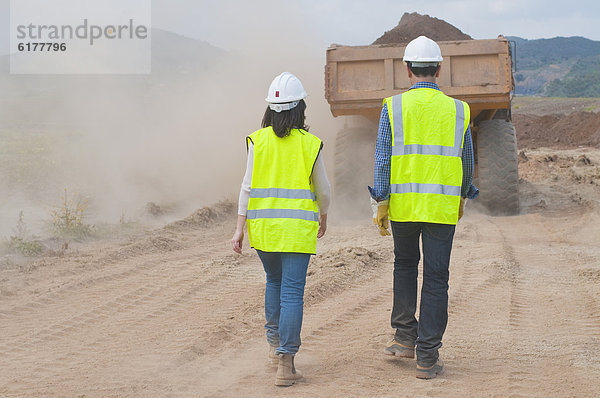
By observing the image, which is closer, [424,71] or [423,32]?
[424,71]

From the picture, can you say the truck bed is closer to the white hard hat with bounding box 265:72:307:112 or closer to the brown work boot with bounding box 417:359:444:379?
the white hard hat with bounding box 265:72:307:112

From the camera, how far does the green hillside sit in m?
94.1

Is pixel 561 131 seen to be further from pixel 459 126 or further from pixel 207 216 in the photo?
pixel 459 126

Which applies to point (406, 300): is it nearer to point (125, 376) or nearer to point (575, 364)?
point (575, 364)

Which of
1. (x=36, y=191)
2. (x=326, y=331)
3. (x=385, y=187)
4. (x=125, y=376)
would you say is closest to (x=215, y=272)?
(x=326, y=331)

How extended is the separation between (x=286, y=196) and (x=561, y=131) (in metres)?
31.6

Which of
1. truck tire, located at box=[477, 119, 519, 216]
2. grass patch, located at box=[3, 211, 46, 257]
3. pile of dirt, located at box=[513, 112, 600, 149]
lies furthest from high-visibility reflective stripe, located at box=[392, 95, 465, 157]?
pile of dirt, located at box=[513, 112, 600, 149]

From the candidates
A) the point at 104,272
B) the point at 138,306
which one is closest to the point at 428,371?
the point at 138,306

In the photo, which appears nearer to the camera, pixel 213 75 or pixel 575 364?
pixel 575 364

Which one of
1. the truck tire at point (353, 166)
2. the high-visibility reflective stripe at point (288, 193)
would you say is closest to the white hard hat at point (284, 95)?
the high-visibility reflective stripe at point (288, 193)

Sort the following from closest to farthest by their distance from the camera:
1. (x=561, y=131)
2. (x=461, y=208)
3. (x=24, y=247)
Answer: (x=461, y=208) → (x=24, y=247) → (x=561, y=131)

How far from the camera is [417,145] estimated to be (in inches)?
178

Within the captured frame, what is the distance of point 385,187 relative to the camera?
4.55 meters

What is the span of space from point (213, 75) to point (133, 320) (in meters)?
13.5
